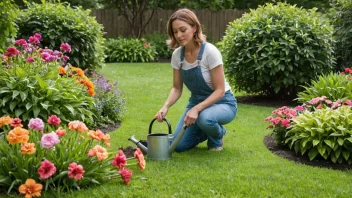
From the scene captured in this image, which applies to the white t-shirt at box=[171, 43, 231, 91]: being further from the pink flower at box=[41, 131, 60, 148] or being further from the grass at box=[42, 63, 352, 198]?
the pink flower at box=[41, 131, 60, 148]

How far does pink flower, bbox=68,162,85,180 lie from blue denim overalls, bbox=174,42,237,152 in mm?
1650

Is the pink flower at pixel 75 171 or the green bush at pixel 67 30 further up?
the green bush at pixel 67 30

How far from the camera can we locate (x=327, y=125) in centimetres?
501

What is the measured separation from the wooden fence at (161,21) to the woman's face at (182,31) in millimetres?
16652

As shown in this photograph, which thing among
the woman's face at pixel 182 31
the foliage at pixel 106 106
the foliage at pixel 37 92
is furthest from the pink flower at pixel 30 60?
the woman's face at pixel 182 31

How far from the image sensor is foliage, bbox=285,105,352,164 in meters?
4.91

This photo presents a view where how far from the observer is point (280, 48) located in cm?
838

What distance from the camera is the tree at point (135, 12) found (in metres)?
20.1

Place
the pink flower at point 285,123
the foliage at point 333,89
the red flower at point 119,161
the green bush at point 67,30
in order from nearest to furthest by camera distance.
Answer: the red flower at point 119,161 → the pink flower at point 285,123 → the foliage at point 333,89 → the green bush at point 67,30

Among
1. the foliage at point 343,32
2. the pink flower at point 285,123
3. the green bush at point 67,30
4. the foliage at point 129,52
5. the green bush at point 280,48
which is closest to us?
the pink flower at point 285,123

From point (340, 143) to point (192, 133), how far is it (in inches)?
56.8

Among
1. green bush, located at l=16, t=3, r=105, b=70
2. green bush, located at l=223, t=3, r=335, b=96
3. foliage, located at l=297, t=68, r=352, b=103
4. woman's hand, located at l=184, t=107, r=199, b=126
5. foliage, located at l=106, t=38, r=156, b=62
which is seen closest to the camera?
woman's hand, located at l=184, t=107, r=199, b=126

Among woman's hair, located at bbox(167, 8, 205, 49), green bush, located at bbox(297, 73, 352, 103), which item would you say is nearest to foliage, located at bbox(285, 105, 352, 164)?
green bush, located at bbox(297, 73, 352, 103)

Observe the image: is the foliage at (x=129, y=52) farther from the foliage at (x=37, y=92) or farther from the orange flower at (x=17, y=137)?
the orange flower at (x=17, y=137)
